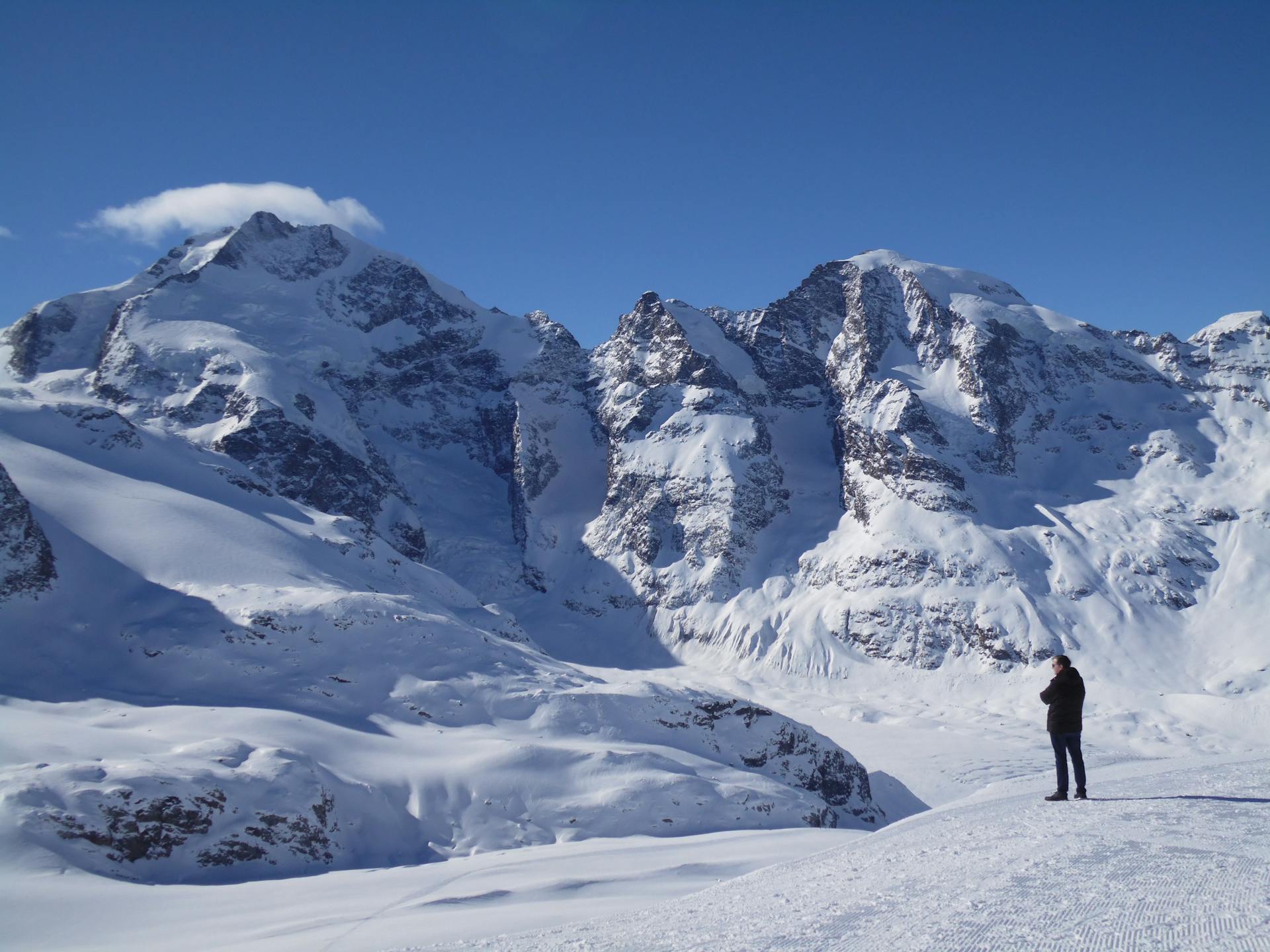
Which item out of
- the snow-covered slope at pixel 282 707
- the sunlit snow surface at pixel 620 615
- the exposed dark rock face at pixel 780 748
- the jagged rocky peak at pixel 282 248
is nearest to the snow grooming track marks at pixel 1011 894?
the sunlit snow surface at pixel 620 615

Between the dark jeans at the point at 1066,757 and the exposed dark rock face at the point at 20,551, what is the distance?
54120mm

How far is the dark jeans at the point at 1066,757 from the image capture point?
9555 mm

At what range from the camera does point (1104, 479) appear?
118438mm

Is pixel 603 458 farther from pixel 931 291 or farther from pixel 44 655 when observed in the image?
pixel 44 655

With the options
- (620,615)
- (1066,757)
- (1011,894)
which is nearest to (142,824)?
(1066,757)

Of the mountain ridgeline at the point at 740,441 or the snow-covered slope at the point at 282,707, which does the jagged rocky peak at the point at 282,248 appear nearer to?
the mountain ridgeline at the point at 740,441

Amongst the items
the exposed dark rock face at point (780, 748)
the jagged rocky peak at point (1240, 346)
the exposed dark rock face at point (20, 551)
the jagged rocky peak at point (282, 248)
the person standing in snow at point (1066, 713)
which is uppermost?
the jagged rocky peak at point (282, 248)

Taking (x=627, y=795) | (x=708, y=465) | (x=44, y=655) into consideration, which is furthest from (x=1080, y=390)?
(x=44, y=655)

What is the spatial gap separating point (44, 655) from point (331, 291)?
12134 cm

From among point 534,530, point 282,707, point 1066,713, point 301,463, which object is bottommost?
point 1066,713

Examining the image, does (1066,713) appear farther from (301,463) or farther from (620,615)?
(301,463)

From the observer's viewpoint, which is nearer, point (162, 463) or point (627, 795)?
point (627, 795)

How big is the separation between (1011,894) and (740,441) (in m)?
124

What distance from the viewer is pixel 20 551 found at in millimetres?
49594
